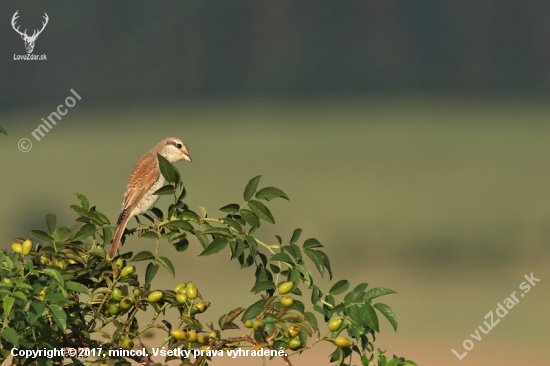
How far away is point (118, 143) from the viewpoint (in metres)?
19.6

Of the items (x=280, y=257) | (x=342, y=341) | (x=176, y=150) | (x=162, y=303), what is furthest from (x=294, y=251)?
(x=176, y=150)

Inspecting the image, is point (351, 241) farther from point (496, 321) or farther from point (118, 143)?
point (118, 143)

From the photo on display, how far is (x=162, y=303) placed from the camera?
7.98ft

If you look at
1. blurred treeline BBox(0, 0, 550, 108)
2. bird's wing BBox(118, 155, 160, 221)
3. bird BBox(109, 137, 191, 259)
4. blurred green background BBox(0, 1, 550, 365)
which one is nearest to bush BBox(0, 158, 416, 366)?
bird BBox(109, 137, 191, 259)

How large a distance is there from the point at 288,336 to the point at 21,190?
1459cm

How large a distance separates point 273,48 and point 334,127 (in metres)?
5.09

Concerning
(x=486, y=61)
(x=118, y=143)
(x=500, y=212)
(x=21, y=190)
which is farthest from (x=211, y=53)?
(x=500, y=212)

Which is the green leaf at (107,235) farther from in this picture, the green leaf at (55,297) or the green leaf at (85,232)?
the green leaf at (55,297)

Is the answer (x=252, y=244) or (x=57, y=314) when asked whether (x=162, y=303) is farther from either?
(x=57, y=314)

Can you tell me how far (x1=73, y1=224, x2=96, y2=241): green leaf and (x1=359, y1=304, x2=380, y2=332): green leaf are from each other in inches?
31.6

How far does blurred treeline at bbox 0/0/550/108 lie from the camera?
22.4 m

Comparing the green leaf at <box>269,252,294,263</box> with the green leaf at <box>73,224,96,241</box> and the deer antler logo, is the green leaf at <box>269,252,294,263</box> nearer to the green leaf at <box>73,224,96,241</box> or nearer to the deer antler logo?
the green leaf at <box>73,224,96,241</box>

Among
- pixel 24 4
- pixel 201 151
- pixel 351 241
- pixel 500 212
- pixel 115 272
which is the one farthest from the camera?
pixel 24 4

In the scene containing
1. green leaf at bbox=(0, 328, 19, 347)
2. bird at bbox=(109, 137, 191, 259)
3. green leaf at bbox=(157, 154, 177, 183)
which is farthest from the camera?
bird at bbox=(109, 137, 191, 259)
